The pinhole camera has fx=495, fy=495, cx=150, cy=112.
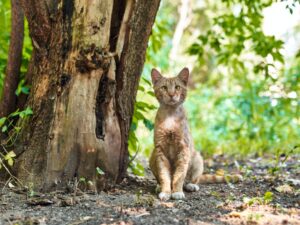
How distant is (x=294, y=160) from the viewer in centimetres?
644

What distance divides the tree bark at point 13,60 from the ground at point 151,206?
0.81 meters

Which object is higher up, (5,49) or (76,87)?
(5,49)

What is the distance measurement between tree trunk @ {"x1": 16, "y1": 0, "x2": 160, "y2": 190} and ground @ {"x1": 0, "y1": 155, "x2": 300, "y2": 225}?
0.24 m

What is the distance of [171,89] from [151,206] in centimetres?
121

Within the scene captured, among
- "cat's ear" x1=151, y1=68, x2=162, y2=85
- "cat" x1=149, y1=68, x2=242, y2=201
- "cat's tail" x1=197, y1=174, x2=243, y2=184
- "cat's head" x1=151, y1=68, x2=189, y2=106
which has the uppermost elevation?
"cat's ear" x1=151, y1=68, x2=162, y2=85

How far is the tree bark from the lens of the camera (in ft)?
14.5

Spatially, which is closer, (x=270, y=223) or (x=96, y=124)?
(x=270, y=223)

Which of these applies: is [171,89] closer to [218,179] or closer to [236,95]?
[218,179]

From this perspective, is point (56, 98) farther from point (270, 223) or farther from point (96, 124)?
point (270, 223)

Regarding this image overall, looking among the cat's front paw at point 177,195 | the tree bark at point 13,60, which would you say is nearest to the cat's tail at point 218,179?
the cat's front paw at point 177,195

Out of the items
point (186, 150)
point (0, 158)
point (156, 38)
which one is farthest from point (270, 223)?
point (156, 38)

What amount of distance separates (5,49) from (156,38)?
1.79 m

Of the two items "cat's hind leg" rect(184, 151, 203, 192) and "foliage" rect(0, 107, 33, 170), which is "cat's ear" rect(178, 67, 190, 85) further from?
"foliage" rect(0, 107, 33, 170)

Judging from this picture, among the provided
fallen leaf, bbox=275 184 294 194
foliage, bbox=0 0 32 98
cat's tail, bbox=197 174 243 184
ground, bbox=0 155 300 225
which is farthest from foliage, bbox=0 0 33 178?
fallen leaf, bbox=275 184 294 194
